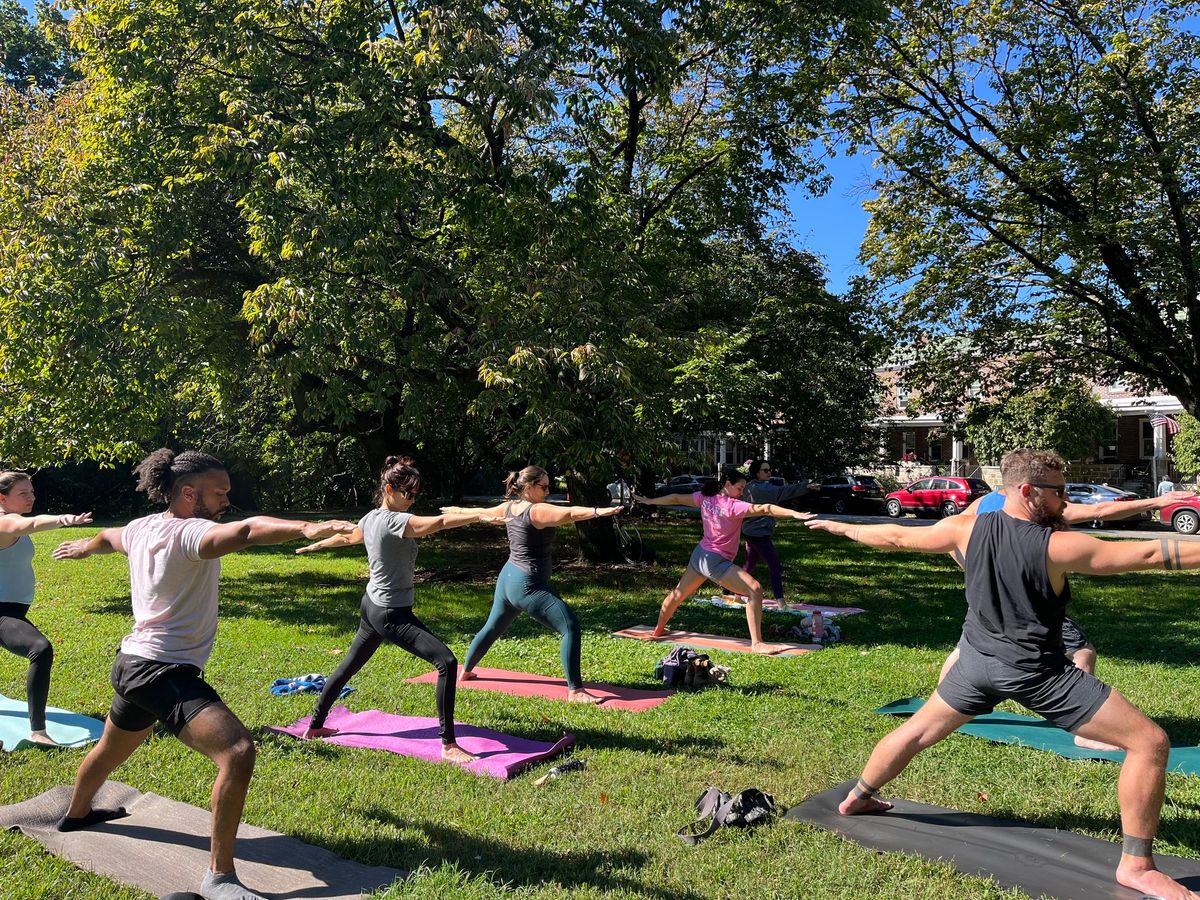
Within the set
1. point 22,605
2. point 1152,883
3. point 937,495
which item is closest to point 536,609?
point 22,605

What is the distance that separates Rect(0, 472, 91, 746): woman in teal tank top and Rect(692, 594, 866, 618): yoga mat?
8008 mm

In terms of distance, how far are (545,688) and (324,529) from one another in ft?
13.6

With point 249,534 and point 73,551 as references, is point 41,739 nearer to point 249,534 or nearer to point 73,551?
point 73,551

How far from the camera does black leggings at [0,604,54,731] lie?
596cm

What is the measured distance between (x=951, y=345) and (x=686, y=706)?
44.9 ft

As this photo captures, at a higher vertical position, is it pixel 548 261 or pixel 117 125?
pixel 117 125

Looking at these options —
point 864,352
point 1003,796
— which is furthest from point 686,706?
point 864,352

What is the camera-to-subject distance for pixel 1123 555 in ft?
11.9

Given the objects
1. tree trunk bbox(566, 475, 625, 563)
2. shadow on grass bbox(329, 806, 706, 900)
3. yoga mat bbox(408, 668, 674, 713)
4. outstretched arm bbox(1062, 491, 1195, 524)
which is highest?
outstretched arm bbox(1062, 491, 1195, 524)

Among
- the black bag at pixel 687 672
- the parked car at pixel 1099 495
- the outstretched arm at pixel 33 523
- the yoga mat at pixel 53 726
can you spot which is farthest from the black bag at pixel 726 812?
the parked car at pixel 1099 495

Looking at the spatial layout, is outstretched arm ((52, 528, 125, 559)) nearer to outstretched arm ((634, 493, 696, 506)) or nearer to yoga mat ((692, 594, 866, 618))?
outstretched arm ((634, 493, 696, 506))

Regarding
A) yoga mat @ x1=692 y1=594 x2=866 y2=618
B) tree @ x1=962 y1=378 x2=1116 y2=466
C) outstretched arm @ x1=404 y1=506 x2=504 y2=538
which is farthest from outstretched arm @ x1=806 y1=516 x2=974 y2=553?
tree @ x1=962 y1=378 x2=1116 y2=466

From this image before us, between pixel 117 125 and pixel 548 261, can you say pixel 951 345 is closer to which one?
pixel 548 261

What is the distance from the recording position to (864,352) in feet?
62.5
